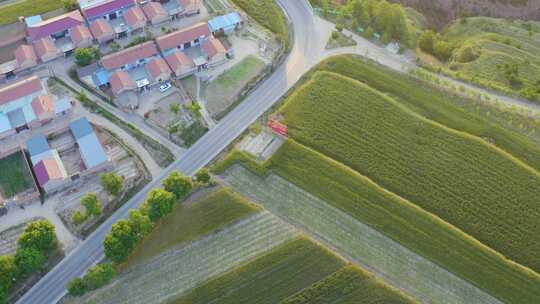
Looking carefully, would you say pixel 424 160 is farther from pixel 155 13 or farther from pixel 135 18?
pixel 135 18

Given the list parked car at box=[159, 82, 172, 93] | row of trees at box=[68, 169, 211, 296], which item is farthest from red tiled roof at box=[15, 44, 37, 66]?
row of trees at box=[68, 169, 211, 296]

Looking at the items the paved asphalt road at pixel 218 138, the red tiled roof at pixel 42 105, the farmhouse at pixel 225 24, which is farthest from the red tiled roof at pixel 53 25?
the paved asphalt road at pixel 218 138

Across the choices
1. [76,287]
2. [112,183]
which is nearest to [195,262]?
[76,287]

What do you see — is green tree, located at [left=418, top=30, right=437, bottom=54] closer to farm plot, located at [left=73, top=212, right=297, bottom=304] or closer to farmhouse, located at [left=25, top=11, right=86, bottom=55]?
farm plot, located at [left=73, top=212, right=297, bottom=304]

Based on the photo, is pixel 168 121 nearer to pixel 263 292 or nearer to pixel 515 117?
pixel 263 292

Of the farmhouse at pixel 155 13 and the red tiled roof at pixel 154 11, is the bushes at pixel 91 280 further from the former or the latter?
the red tiled roof at pixel 154 11

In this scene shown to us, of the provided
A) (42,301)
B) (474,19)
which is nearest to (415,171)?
(474,19)
